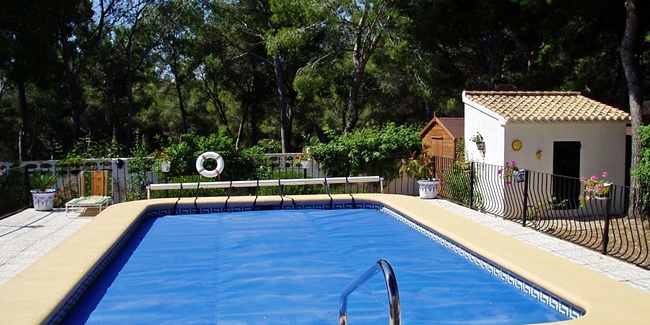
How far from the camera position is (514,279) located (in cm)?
666

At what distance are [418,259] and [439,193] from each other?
5732 millimetres

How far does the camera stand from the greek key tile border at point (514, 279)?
5.58 meters

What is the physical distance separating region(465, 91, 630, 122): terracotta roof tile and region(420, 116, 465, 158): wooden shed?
125cm

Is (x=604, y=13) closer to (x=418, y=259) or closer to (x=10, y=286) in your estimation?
(x=418, y=259)

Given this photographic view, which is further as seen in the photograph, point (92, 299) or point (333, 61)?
point (333, 61)

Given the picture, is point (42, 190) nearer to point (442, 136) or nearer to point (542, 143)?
point (442, 136)

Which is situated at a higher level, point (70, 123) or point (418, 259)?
point (70, 123)

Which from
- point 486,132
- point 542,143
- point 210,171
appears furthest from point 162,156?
point 542,143

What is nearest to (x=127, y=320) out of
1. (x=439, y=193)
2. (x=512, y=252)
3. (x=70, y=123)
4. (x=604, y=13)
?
(x=512, y=252)

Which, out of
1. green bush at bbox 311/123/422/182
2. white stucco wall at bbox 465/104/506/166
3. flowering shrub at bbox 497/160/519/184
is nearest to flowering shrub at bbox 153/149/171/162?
green bush at bbox 311/123/422/182

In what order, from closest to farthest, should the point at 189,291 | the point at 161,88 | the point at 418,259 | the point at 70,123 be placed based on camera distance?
the point at 189,291
the point at 418,259
the point at 70,123
the point at 161,88

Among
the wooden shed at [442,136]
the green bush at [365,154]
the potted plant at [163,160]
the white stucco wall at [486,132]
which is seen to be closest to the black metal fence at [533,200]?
the white stucco wall at [486,132]

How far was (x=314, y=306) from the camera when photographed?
6.22m

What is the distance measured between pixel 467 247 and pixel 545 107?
240 inches
